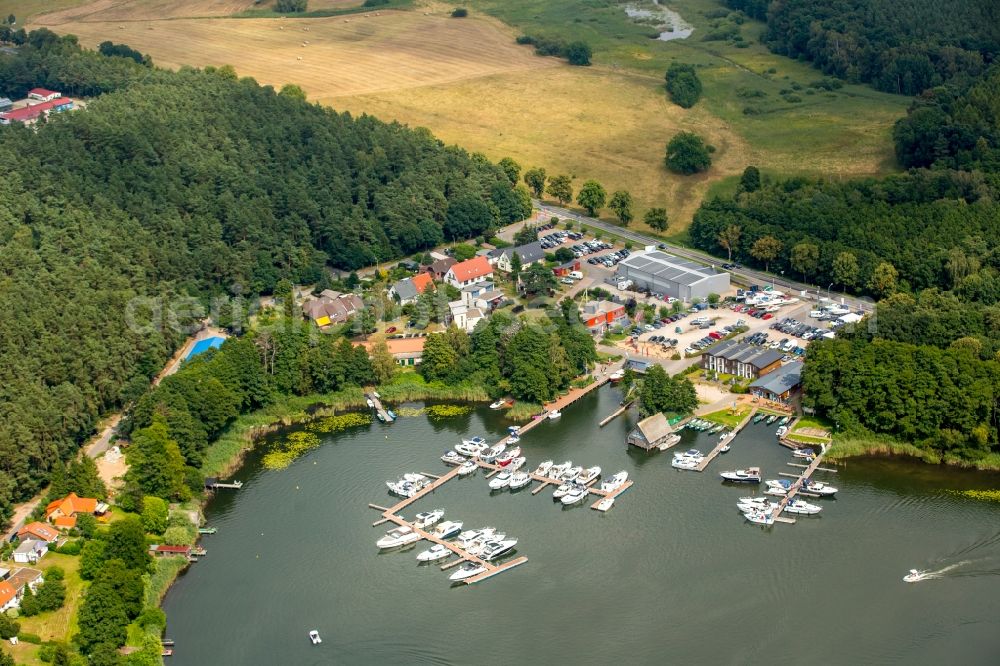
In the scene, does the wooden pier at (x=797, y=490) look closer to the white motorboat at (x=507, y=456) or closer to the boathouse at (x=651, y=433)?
the boathouse at (x=651, y=433)

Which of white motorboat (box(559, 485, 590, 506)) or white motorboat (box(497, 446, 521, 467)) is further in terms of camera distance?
white motorboat (box(497, 446, 521, 467))

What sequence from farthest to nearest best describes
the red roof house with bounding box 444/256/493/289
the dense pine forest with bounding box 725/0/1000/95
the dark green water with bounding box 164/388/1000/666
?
the dense pine forest with bounding box 725/0/1000/95
the red roof house with bounding box 444/256/493/289
the dark green water with bounding box 164/388/1000/666

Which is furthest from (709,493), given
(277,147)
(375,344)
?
(277,147)

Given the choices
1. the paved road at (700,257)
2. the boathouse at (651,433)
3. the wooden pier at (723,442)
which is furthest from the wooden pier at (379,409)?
the paved road at (700,257)

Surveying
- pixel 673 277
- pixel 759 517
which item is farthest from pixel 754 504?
pixel 673 277

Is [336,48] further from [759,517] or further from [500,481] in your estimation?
[759,517]

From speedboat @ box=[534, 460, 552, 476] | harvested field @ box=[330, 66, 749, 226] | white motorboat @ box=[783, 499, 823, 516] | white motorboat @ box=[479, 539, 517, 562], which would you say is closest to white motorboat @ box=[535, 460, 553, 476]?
speedboat @ box=[534, 460, 552, 476]

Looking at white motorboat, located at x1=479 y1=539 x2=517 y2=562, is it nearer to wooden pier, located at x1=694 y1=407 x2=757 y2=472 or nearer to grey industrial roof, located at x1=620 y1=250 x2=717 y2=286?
wooden pier, located at x1=694 y1=407 x2=757 y2=472
